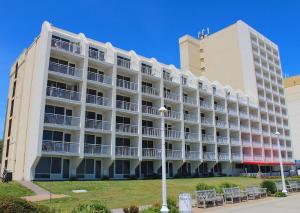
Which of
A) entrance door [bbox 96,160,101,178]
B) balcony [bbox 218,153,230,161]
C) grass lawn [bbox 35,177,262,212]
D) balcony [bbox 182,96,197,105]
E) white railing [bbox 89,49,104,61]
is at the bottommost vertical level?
grass lawn [bbox 35,177,262,212]

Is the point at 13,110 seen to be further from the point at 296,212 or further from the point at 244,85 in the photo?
the point at 244,85

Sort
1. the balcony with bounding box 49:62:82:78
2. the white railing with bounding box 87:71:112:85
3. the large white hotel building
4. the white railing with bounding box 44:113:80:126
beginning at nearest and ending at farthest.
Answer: the white railing with bounding box 44:113:80:126 → the large white hotel building → the balcony with bounding box 49:62:82:78 → the white railing with bounding box 87:71:112:85

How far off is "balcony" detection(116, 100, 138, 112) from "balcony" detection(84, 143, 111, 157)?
5549 mm

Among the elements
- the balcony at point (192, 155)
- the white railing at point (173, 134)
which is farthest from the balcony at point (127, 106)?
the balcony at point (192, 155)

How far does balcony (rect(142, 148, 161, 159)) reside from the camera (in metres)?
38.8

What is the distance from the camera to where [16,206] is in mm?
9625

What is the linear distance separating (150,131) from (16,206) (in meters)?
31.2

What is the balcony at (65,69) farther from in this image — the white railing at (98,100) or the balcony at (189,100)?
the balcony at (189,100)

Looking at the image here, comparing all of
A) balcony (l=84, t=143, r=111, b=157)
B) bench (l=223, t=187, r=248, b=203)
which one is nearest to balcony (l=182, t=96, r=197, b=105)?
balcony (l=84, t=143, r=111, b=157)

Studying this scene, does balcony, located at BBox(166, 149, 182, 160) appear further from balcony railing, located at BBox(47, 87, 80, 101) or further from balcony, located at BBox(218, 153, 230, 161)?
balcony railing, located at BBox(47, 87, 80, 101)

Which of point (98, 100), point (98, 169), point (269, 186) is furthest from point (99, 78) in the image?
point (269, 186)

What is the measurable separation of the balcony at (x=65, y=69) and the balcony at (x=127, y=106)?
6.16 metres

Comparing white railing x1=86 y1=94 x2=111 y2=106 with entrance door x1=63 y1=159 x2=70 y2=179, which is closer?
entrance door x1=63 y1=159 x2=70 y2=179

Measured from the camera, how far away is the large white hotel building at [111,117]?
107ft
